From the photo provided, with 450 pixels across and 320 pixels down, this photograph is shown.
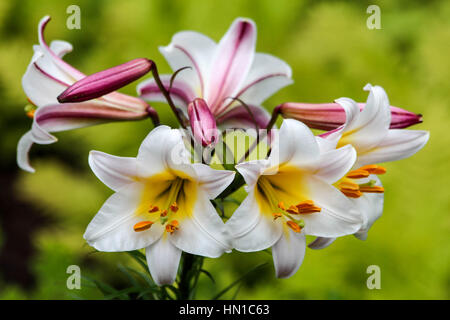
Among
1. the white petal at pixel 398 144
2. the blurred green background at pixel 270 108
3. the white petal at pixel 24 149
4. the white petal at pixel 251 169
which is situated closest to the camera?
the white petal at pixel 251 169

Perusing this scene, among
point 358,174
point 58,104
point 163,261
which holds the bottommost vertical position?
point 163,261

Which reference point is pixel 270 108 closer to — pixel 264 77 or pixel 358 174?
pixel 264 77

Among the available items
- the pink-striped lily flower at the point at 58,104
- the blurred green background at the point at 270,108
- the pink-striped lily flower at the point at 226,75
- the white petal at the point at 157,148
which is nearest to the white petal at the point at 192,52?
the pink-striped lily flower at the point at 226,75

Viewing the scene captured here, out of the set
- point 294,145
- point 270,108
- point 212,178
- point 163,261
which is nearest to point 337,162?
point 294,145

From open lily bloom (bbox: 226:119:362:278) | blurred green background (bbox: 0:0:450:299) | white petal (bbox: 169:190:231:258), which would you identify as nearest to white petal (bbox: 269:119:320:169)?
open lily bloom (bbox: 226:119:362:278)

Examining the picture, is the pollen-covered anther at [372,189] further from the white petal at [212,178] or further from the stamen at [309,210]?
the white petal at [212,178]

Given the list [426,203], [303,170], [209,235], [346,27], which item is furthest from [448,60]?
[209,235]

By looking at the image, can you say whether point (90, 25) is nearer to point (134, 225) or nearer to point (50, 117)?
point (50, 117)
